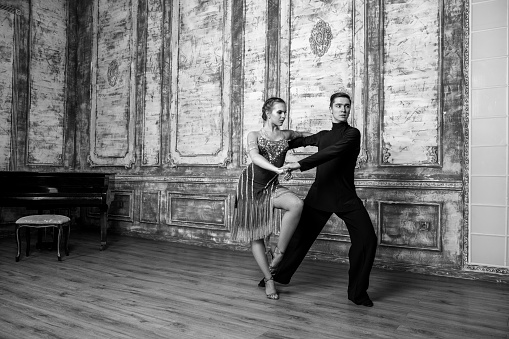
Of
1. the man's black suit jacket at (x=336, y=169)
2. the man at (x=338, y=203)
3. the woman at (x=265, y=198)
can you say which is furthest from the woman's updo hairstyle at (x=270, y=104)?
the man's black suit jacket at (x=336, y=169)

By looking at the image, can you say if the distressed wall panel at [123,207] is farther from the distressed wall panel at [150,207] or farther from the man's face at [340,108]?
the man's face at [340,108]

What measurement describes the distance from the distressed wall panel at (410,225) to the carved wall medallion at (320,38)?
1.89m

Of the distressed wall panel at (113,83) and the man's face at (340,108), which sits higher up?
the distressed wall panel at (113,83)

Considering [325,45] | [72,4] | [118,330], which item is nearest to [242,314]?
[118,330]

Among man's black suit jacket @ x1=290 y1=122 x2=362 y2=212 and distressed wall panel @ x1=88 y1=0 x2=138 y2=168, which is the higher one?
distressed wall panel @ x1=88 y1=0 x2=138 y2=168

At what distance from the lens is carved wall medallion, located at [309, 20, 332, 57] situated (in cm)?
485

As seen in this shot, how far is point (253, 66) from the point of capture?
5.41 m

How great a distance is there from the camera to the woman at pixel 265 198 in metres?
3.29

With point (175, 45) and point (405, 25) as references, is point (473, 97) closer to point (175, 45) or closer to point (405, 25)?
point (405, 25)

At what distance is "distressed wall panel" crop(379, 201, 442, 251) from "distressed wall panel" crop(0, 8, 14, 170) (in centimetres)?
572

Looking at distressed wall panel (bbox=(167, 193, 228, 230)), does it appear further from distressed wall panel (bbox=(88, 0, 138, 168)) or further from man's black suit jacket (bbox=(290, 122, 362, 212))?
man's black suit jacket (bbox=(290, 122, 362, 212))

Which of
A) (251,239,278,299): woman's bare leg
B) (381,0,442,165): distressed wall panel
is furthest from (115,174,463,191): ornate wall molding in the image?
(251,239,278,299): woman's bare leg

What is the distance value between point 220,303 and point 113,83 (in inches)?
196

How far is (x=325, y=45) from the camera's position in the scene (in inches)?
191
